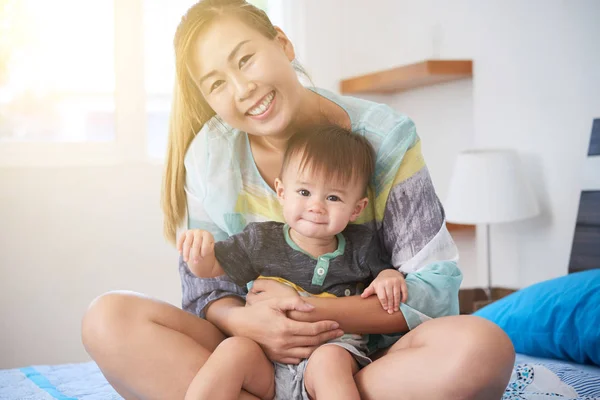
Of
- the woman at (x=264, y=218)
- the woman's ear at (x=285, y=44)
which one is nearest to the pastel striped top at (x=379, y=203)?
the woman at (x=264, y=218)

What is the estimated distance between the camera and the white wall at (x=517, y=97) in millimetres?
2537

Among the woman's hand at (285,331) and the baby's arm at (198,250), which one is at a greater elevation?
the baby's arm at (198,250)

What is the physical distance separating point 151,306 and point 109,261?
212cm

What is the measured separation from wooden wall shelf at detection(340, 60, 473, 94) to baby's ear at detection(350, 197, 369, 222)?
1.74 meters

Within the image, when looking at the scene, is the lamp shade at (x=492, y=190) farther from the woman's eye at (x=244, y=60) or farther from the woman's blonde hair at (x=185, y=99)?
the woman's eye at (x=244, y=60)

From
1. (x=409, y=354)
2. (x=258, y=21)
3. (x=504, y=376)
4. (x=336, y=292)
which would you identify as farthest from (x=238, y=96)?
(x=504, y=376)

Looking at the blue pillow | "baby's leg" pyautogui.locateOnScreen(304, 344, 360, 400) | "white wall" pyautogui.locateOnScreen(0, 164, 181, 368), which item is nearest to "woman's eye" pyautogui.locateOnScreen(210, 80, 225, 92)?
"baby's leg" pyautogui.locateOnScreen(304, 344, 360, 400)

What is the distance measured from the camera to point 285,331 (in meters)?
1.29

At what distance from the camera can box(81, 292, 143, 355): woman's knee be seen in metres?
1.32

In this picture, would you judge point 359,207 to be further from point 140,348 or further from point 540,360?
point 540,360

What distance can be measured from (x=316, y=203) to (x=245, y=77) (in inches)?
11.7

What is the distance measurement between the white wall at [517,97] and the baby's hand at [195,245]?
1.67 m

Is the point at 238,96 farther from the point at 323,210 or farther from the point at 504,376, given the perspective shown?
the point at 504,376

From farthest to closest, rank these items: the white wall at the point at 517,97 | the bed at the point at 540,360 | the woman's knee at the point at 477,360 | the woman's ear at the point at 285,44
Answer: the white wall at the point at 517,97
the bed at the point at 540,360
the woman's ear at the point at 285,44
the woman's knee at the point at 477,360
